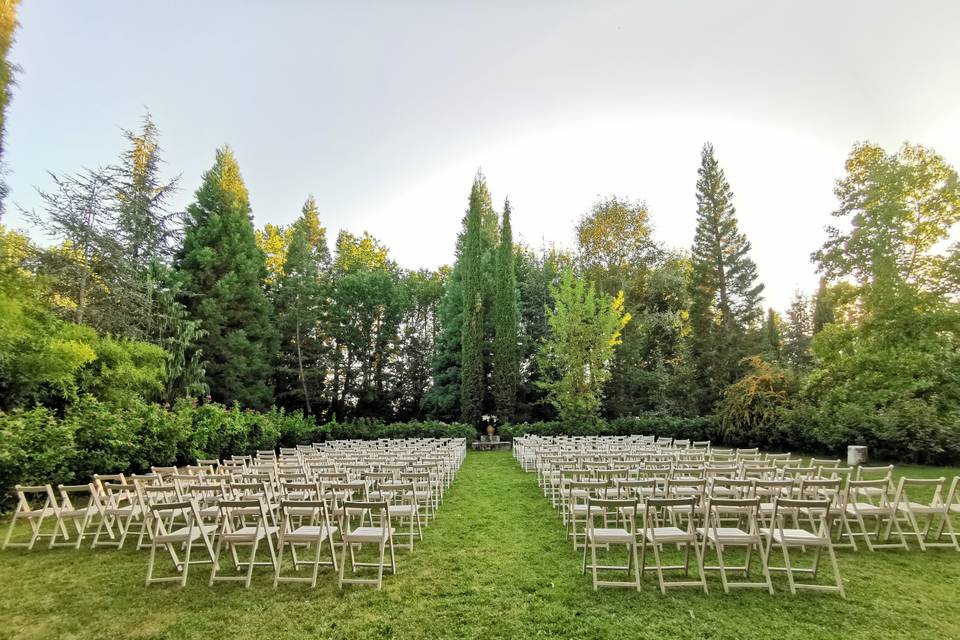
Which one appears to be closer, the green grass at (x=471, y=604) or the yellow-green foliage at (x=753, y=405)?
the green grass at (x=471, y=604)

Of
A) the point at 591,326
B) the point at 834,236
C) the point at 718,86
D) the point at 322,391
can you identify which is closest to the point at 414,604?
the point at 718,86

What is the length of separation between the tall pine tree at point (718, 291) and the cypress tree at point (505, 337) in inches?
413

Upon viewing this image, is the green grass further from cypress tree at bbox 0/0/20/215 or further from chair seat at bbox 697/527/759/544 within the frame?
cypress tree at bbox 0/0/20/215

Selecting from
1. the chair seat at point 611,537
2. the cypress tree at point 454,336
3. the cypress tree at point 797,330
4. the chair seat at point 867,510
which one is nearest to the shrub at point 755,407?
the cypress tree at point 454,336

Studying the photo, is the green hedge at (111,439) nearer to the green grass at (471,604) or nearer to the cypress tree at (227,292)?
the green grass at (471,604)

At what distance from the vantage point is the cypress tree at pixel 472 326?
24344 millimetres

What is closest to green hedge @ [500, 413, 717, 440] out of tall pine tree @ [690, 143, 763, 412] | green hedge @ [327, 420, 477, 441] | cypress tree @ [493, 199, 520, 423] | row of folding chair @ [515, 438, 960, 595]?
green hedge @ [327, 420, 477, 441]

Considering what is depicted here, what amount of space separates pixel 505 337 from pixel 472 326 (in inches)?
76.9

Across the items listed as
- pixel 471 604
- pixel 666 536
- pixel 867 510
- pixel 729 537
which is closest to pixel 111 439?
pixel 471 604

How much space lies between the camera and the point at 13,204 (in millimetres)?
15695

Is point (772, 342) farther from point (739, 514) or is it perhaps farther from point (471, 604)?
point (471, 604)

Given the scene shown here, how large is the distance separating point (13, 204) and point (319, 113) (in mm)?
11232

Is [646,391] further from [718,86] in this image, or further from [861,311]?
[718,86]

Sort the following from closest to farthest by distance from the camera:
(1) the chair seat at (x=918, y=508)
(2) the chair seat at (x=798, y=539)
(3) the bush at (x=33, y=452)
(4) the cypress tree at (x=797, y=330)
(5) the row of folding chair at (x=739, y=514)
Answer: (2) the chair seat at (x=798, y=539)
(5) the row of folding chair at (x=739, y=514)
(1) the chair seat at (x=918, y=508)
(3) the bush at (x=33, y=452)
(4) the cypress tree at (x=797, y=330)
